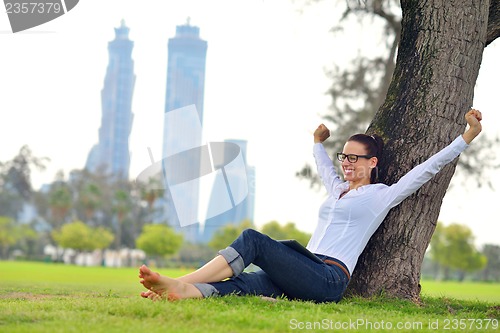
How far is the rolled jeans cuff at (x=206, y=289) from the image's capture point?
3.63m

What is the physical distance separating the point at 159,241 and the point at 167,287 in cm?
4570

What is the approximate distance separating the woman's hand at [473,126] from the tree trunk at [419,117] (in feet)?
1.68

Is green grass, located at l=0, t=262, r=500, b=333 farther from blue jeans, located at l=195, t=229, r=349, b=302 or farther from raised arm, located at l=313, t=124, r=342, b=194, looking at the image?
raised arm, located at l=313, t=124, r=342, b=194

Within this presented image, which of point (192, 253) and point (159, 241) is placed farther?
point (192, 253)

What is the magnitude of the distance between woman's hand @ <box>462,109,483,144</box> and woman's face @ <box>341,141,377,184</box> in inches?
24.0

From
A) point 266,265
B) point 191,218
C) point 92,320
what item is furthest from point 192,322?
point 191,218

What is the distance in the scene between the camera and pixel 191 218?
28422mm

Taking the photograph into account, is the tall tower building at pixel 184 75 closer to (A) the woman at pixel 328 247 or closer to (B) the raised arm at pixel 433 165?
(A) the woman at pixel 328 247


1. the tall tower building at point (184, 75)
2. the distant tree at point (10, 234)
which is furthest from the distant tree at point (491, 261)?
the distant tree at point (10, 234)

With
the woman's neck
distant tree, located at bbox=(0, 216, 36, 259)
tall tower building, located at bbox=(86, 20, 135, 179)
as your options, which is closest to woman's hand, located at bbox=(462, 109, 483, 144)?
the woman's neck

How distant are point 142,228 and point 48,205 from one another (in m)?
7.96

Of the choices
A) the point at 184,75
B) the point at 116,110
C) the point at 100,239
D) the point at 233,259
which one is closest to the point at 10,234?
the point at 100,239

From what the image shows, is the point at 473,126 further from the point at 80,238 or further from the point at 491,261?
the point at 80,238

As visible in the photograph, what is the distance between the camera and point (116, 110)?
91.0 metres
